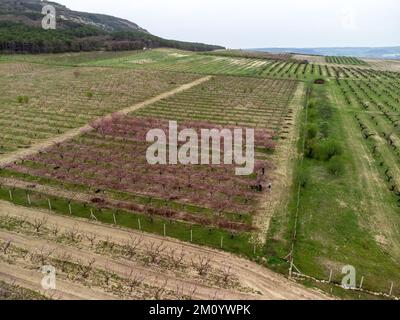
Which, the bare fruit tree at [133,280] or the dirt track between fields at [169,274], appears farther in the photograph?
the bare fruit tree at [133,280]

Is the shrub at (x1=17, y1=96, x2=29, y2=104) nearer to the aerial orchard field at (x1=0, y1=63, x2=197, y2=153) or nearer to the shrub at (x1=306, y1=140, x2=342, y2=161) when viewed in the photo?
the aerial orchard field at (x1=0, y1=63, x2=197, y2=153)

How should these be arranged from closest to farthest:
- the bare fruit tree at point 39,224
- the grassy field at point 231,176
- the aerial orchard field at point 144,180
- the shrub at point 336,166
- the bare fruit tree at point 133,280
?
1. the bare fruit tree at point 133,280
2. the grassy field at point 231,176
3. the bare fruit tree at point 39,224
4. the aerial orchard field at point 144,180
5. the shrub at point 336,166

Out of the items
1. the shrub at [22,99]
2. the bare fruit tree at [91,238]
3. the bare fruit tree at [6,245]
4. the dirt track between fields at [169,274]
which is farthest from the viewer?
the shrub at [22,99]

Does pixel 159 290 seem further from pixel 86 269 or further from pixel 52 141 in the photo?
pixel 52 141

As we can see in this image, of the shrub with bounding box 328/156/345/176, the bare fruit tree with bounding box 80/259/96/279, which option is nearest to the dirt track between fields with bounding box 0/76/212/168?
the bare fruit tree with bounding box 80/259/96/279

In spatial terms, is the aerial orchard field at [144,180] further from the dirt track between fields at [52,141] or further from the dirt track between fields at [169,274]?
the dirt track between fields at [169,274]

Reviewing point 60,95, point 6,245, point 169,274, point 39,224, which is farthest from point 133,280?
point 60,95

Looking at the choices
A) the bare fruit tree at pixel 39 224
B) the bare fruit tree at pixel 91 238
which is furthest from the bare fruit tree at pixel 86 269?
the bare fruit tree at pixel 39 224
